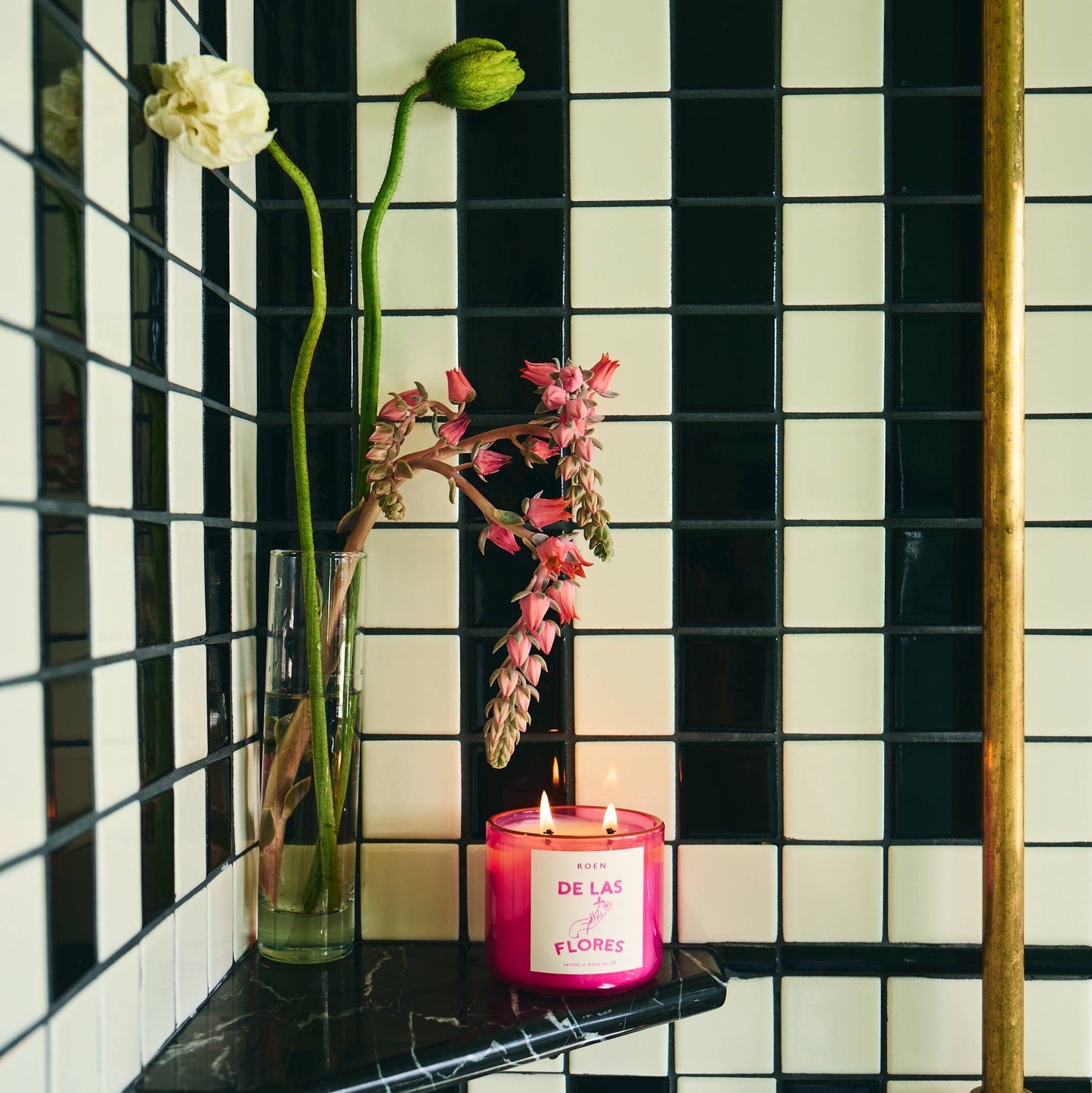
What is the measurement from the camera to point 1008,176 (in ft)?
2.07

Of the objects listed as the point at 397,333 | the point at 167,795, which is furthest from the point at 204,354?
the point at 167,795

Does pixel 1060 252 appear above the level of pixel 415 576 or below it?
above

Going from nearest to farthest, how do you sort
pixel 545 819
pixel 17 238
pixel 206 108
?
1. pixel 17 238
2. pixel 206 108
3. pixel 545 819

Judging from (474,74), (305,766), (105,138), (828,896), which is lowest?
(828,896)

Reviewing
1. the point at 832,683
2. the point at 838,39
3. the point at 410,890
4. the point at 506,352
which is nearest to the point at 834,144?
the point at 838,39

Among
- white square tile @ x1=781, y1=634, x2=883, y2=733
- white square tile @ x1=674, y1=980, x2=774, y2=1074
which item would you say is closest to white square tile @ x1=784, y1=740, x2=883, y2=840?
white square tile @ x1=781, y1=634, x2=883, y2=733

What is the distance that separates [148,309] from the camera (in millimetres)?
517

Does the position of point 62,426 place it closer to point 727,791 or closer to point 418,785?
point 418,785

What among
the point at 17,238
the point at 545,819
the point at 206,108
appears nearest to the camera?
the point at 17,238

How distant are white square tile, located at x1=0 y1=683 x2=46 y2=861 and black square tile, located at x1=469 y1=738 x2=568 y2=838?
0.33m

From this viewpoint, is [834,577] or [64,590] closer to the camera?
[64,590]

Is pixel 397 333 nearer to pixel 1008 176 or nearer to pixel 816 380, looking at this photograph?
pixel 816 380

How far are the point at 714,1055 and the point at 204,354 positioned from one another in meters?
0.60

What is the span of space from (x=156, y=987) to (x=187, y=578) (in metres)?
0.23
